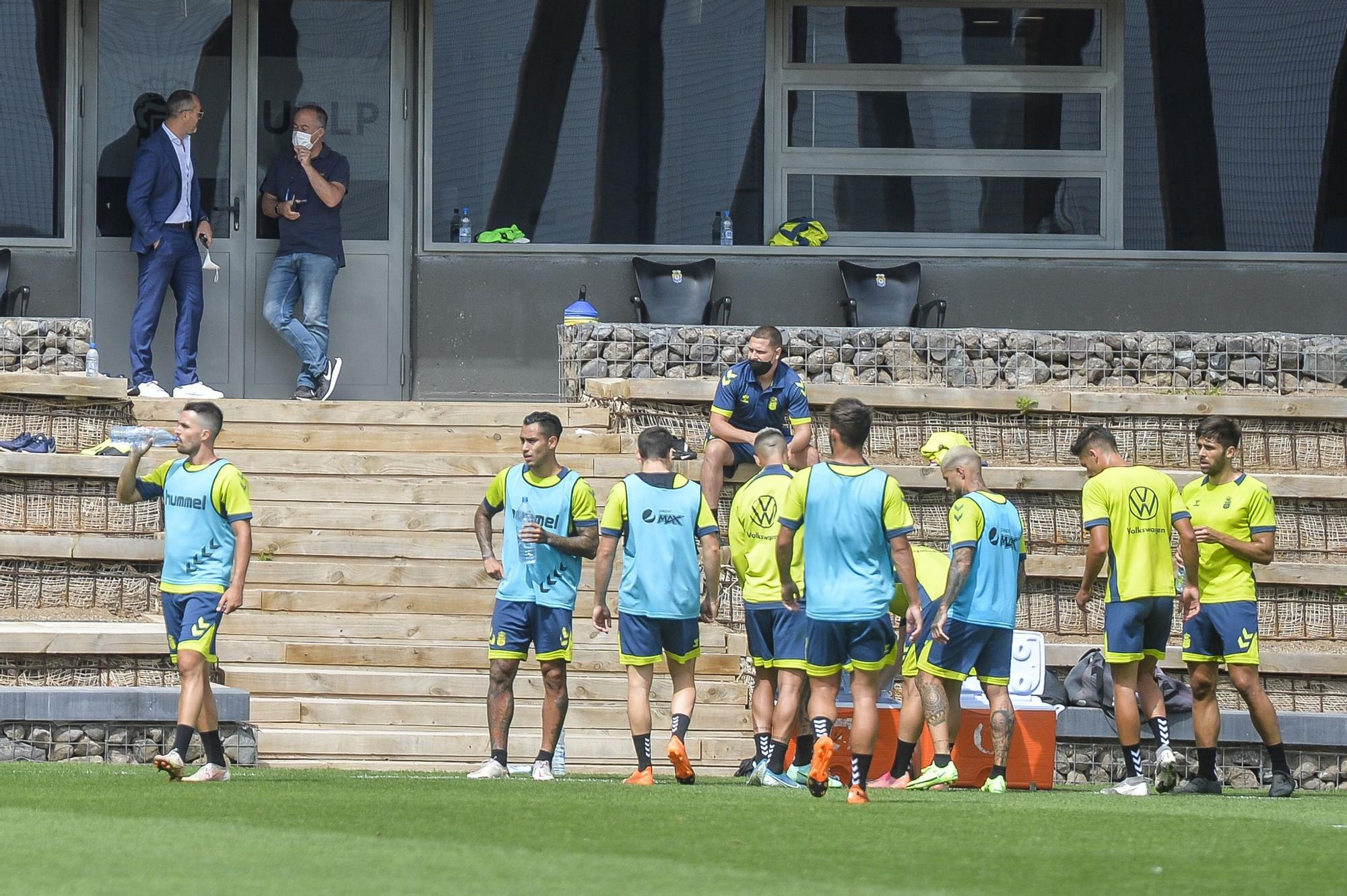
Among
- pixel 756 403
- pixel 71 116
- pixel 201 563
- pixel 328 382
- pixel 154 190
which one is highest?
pixel 71 116

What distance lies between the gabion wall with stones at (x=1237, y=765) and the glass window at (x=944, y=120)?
790 cm

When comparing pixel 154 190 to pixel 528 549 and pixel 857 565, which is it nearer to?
pixel 528 549

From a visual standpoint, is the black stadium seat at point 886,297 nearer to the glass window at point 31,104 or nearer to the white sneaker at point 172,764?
the glass window at point 31,104

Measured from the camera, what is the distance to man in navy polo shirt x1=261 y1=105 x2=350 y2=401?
1638 cm

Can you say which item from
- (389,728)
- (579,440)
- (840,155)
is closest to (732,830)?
(389,728)

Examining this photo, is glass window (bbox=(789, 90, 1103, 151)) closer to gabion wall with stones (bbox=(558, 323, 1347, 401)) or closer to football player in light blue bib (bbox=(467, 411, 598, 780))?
A: gabion wall with stones (bbox=(558, 323, 1347, 401))

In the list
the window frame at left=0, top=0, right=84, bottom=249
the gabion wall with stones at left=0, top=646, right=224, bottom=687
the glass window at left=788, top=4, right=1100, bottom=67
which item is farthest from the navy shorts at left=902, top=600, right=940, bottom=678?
the window frame at left=0, top=0, right=84, bottom=249

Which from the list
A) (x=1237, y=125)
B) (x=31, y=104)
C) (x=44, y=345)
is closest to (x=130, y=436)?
(x=44, y=345)

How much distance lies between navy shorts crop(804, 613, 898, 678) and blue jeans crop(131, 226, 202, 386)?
319 inches

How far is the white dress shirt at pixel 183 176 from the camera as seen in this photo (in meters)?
15.6

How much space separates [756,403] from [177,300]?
234 inches

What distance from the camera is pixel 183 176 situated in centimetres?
1571

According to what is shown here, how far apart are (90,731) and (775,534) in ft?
13.2

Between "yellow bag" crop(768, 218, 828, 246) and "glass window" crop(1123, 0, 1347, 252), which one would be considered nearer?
"yellow bag" crop(768, 218, 828, 246)
